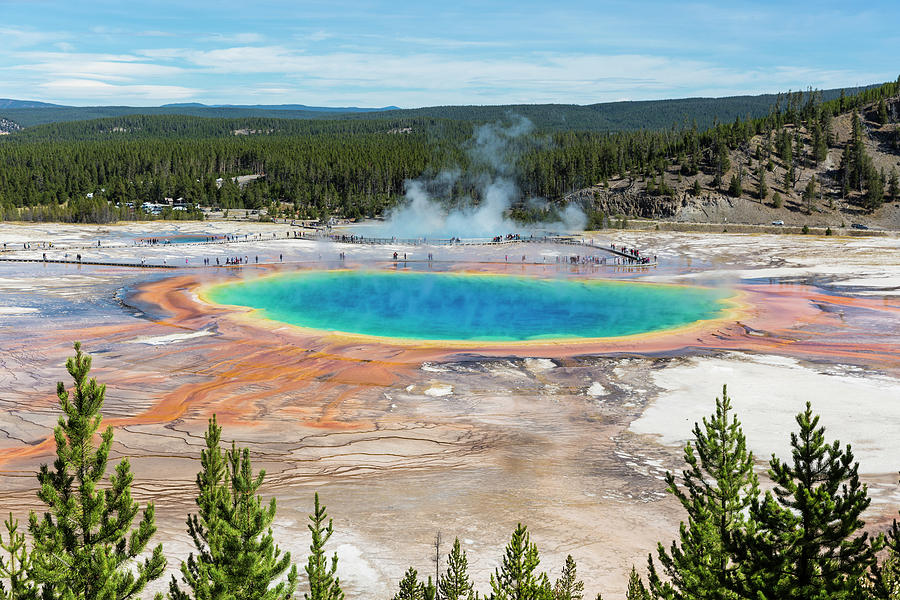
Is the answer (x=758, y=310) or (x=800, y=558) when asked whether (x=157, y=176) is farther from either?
(x=800, y=558)

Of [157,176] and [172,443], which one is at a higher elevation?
[157,176]

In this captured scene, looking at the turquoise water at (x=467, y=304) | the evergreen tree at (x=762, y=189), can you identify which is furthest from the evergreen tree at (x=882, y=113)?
the turquoise water at (x=467, y=304)

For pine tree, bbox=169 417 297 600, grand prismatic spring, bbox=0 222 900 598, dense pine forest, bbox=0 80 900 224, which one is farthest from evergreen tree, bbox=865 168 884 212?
pine tree, bbox=169 417 297 600

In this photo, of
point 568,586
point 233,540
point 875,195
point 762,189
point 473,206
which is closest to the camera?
point 233,540

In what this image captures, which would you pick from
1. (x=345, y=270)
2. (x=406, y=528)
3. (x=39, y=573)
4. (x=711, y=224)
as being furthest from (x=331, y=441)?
(x=711, y=224)

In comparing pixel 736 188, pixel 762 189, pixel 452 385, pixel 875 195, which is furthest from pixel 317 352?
pixel 875 195

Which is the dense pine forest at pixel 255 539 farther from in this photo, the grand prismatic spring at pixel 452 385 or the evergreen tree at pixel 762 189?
the evergreen tree at pixel 762 189

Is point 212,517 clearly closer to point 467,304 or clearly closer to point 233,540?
point 233,540
